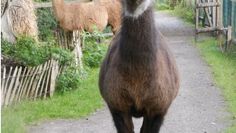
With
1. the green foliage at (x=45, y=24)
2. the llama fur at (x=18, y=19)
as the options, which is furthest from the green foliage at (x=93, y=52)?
the llama fur at (x=18, y=19)

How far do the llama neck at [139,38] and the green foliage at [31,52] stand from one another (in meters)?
5.04

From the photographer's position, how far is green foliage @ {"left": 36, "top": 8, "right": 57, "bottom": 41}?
43.6 feet

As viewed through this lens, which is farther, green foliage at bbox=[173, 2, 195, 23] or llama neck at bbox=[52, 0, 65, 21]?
green foliage at bbox=[173, 2, 195, 23]

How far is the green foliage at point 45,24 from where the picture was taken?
13275mm

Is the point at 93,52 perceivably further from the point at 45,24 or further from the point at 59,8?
the point at 59,8

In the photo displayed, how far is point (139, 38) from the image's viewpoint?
17.8ft

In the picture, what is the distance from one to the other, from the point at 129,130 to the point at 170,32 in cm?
1582

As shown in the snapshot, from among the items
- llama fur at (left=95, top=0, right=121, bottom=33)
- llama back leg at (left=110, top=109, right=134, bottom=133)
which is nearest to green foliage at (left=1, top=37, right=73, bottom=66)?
llama fur at (left=95, top=0, right=121, bottom=33)

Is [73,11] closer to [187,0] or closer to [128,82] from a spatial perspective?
[128,82]

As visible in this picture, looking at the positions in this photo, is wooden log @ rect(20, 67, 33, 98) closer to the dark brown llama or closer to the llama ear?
the dark brown llama

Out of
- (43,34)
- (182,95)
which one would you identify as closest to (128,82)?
(182,95)

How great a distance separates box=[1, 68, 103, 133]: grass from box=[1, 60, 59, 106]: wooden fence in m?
0.14

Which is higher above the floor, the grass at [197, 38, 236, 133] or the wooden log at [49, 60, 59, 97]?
the wooden log at [49, 60, 59, 97]

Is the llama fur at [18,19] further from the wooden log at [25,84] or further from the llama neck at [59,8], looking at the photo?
the wooden log at [25,84]
